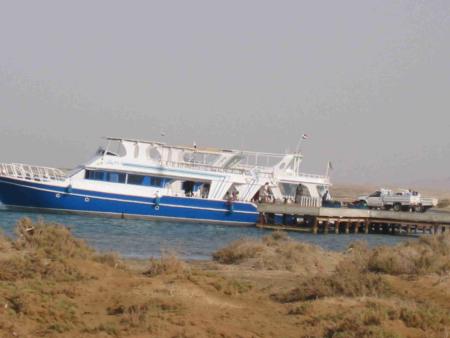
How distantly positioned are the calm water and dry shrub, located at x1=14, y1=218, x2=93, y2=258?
227 inches

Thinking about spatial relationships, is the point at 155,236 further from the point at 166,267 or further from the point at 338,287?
the point at 338,287

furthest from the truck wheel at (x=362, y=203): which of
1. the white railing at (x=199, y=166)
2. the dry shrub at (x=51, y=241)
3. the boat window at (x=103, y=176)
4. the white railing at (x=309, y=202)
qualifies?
the dry shrub at (x=51, y=241)

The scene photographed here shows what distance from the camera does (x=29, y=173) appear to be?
1906 inches

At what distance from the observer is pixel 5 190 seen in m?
48.0

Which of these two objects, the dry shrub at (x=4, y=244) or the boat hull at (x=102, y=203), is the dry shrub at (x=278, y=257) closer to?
the dry shrub at (x=4, y=244)

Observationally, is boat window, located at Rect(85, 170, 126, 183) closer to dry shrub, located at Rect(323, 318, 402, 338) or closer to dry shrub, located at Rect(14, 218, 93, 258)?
dry shrub, located at Rect(14, 218, 93, 258)

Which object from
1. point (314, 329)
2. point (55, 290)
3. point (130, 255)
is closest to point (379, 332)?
point (314, 329)

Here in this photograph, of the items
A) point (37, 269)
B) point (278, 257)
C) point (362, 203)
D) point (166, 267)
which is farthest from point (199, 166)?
point (37, 269)

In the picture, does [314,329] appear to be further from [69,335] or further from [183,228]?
[183,228]

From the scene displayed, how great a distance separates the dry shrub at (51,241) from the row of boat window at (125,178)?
86.4ft

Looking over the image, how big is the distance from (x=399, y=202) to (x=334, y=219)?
472 inches

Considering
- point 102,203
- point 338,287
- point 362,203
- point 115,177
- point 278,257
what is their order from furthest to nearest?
point 362,203, point 115,177, point 102,203, point 278,257, point 338,287

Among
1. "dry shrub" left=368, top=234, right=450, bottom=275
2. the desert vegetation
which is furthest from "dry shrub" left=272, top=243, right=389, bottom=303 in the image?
"dry shrub" left=368, top=234, right=450, bottom=275

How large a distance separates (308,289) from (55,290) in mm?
4552
